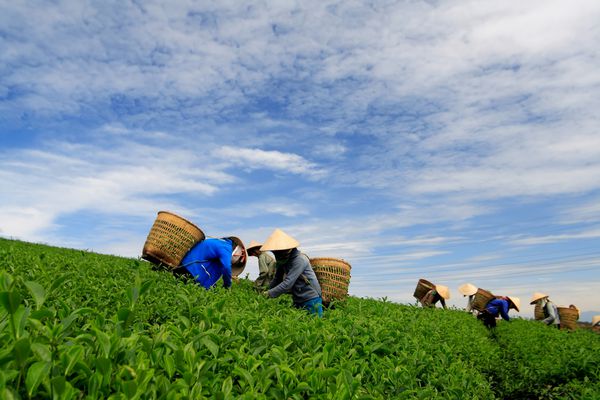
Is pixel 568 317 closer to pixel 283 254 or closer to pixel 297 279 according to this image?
pixel 297 279

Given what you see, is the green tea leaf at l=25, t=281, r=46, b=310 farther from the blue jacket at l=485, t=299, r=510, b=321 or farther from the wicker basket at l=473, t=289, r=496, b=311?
the wicker basket at l=473, t=289, r=496, b=311

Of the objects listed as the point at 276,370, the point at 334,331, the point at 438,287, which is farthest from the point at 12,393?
the point at 438,287

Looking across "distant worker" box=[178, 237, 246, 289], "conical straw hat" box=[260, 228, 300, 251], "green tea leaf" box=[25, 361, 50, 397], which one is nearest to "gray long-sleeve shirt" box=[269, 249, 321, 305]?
"conical straw hat" box=[260, 228, 300, 251]

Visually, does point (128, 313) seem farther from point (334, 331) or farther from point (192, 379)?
point (334, 331)

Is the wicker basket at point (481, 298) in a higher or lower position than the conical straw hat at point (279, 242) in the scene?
higher

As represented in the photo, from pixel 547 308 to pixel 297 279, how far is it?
1502 cm

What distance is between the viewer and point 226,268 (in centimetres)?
682

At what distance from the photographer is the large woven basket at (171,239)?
6.91m

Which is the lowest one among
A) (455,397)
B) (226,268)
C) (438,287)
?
(455,397)

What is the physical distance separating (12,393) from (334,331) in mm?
2861

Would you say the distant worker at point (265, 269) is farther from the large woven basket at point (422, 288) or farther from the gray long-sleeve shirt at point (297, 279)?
the large woven basket at point (422, 288)

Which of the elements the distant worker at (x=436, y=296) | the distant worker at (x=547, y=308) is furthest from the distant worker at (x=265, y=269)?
the distant worker at (x=547, y=308)

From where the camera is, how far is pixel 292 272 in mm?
6953

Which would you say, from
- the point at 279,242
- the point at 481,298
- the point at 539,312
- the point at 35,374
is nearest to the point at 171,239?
the point at 279,242
